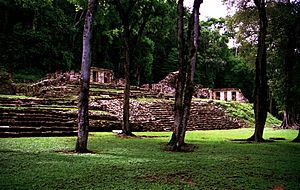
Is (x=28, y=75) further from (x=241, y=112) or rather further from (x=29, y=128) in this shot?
(x=29, y=128)

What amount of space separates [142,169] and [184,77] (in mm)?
4990

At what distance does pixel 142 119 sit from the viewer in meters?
18.9

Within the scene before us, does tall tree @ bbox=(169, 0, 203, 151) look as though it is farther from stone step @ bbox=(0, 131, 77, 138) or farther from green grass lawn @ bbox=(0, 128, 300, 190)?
stone step @ bbox=(0, 131, 77, 138)

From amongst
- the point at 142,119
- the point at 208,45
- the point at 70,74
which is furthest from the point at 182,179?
the point at 208,45

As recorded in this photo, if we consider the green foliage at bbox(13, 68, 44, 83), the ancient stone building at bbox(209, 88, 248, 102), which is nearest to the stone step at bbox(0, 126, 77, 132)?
the green foliage at bbox(13, 68, 44, 83)

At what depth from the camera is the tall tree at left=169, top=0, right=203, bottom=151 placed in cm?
992

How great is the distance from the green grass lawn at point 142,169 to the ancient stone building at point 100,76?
2559 centimetres

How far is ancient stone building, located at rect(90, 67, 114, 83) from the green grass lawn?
83.9 ft

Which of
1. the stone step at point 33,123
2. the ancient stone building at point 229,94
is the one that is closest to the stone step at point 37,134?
the stone step at point 33,123

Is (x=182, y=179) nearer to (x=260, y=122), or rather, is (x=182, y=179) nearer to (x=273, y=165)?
(x=273, y=165)

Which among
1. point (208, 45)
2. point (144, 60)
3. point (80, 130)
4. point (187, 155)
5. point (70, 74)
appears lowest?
point (187, 155)

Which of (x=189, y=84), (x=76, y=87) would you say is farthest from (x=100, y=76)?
(x=189, y=84)

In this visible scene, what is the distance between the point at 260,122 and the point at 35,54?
31.2 metres

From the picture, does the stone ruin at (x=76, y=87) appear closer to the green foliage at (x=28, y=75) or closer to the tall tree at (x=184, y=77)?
the green foliage at (x=28, y=75)
